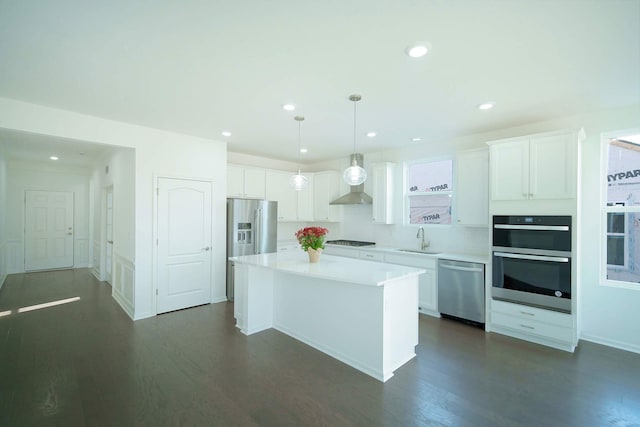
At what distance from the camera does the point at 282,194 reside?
604cm

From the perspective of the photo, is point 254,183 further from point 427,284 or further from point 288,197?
point 427,284

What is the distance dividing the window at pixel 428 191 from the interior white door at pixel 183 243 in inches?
135

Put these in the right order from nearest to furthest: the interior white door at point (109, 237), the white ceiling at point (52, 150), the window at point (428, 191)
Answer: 1. the white ceiling at point (52, 150)
2. the window at point (428, 191)
3. the interior white door at point (109, 237)

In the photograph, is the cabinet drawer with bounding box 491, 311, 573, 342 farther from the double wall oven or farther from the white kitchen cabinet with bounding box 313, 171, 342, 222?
the white kitchen cabinet with bounding box 313, 171, 342, 222

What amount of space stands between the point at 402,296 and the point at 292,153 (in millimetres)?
3687

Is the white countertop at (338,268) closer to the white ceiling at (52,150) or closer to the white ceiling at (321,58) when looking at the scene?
the white ceiling at (321,58)

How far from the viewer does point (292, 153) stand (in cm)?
568

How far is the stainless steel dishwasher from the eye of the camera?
149 inches

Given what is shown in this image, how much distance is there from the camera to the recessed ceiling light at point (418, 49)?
2.04m

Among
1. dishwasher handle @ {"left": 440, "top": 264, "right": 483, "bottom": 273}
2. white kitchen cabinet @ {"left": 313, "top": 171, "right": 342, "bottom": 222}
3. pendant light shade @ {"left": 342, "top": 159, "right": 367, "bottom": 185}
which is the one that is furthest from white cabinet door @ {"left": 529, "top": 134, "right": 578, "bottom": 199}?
white kitchen cabinet @ {"left": 313, "top": 171, "right": 342, "bottom": 222}

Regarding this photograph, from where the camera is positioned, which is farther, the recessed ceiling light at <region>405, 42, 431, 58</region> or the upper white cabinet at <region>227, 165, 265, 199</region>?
the upper white cabinet at <region>227, 165, 265, 199</region>

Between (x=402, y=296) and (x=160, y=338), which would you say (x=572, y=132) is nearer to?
(x=402, y=296)

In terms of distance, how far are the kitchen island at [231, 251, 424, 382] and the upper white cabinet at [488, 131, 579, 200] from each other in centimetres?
168

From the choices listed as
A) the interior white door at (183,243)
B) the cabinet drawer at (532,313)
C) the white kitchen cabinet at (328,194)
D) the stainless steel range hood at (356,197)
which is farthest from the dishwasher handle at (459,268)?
the interior white door at (183,243)
